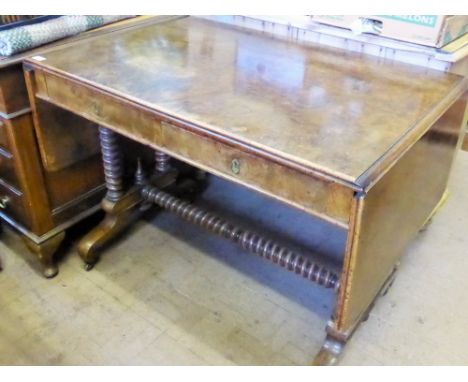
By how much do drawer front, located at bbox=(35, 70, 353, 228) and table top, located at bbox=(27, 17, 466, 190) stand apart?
3 cm

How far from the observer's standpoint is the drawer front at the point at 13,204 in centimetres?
157

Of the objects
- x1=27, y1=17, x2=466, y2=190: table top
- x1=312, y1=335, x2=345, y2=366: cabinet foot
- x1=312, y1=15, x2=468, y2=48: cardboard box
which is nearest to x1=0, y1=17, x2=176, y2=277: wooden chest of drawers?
x1=27, y1=17, x2=466, y2=190: table top

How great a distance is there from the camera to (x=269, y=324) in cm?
153

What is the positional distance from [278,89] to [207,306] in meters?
0.72

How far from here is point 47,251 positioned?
1.62 m

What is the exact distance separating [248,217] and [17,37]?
1022 mm

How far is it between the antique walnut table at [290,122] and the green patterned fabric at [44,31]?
7 centimetres

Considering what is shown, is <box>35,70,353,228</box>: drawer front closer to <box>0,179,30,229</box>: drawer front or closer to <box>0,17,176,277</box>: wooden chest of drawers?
<box>0,17,176,277</box>: wooden chest of drawers

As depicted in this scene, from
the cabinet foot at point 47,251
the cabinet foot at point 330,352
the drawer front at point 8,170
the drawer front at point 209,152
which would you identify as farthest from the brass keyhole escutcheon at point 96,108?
the cabinet foot at point 330,352

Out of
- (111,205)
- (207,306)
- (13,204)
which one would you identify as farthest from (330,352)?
(13,204)

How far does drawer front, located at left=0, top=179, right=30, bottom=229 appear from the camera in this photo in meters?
1.57

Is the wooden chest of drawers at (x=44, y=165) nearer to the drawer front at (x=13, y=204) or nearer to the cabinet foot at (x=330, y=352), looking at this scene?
the drawer front at (x=13, y=204)
